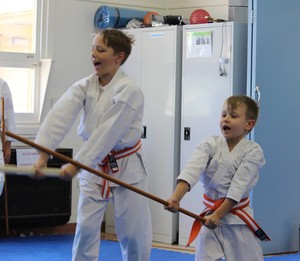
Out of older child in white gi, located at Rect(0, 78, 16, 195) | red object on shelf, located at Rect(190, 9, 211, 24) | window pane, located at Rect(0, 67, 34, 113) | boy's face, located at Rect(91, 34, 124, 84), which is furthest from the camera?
window pane, located at Rect(0, 67, 34, 113)

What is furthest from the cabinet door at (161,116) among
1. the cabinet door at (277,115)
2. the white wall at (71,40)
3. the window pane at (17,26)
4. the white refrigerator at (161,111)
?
the window pane at (17,26)

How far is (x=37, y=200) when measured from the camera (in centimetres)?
575

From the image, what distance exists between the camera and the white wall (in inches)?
233

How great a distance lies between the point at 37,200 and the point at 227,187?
291 cm

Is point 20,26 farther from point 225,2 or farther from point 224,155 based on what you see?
point 224,155

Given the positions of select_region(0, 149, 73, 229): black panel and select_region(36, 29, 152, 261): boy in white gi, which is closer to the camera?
select_region(36, 29, 152, 261): boy in white gi

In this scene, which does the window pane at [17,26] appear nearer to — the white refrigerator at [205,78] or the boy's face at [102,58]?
the white refrigerator at [205,78]

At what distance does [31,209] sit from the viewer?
5.72 m

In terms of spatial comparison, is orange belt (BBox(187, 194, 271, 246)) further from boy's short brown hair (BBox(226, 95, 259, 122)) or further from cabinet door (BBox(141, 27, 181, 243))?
cabinet door (BBox(141, 27, 181, 243))

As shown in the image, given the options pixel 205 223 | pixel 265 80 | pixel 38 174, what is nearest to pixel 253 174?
pixel 205 223

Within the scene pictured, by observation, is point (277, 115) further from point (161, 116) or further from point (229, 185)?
point (229, 185)

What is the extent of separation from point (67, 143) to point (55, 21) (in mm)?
1071

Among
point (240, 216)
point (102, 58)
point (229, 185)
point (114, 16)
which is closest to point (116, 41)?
point (102, 58)

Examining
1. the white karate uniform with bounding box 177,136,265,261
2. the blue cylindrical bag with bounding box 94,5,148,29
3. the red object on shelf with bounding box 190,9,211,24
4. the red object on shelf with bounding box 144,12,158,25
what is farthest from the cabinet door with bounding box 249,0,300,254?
the white karate uniform with bounding box 177,136,265,261
